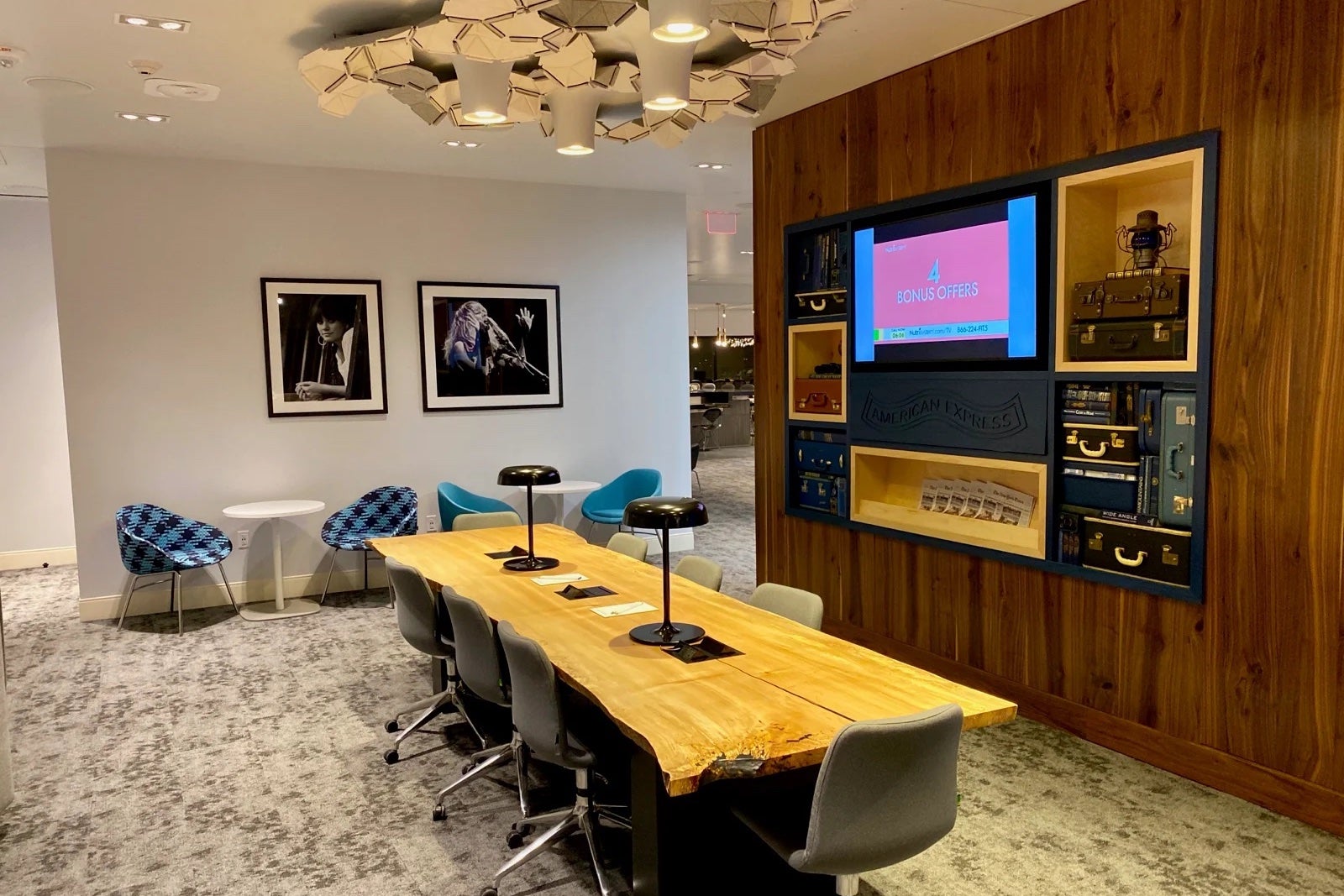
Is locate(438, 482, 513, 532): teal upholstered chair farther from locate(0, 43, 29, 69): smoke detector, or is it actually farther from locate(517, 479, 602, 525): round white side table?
locate(0, 43, 29, 69): smoke detector

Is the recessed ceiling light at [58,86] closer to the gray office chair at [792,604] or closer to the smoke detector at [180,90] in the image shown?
the smoke detector at [180,90]

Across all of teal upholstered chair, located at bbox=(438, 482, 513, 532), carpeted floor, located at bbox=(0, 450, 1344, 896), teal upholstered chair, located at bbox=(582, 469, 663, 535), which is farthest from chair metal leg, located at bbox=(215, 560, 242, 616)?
teal upholstered chair, located at bbox=(582, 469, 663, 535)

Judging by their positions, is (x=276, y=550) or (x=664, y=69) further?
(x=276, y=550)

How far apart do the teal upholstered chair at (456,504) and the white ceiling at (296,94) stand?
2330 millimetres

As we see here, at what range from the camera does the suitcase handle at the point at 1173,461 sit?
338 cm

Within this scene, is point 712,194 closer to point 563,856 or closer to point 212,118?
point 212,118

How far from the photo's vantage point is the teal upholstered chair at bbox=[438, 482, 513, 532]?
21.2 ft

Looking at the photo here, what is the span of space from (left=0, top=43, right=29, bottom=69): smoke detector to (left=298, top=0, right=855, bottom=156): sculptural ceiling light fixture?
143 cm

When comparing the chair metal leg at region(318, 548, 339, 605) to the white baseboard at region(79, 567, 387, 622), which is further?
the chair metal leg at region(318, 548, 339, 605)

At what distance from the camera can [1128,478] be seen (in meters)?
3.57

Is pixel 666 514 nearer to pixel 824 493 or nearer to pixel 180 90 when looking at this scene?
pixel 824 493

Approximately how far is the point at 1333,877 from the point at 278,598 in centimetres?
581

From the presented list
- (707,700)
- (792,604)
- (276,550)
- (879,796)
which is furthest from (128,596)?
(879,796)

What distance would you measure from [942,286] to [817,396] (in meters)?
1.09
